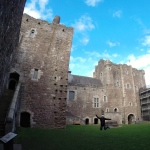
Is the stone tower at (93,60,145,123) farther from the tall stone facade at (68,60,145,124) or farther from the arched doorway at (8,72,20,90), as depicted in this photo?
the arched doorway at (8,72,20,90)

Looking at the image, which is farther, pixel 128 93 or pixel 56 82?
pixel 128 93

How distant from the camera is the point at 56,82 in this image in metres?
14.8

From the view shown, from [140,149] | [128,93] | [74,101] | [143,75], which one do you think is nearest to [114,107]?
[128,93]

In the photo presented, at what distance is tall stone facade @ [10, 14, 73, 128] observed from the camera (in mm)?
13312

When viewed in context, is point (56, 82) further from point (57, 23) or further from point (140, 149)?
point (140, 149)

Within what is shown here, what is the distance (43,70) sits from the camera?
14898mm

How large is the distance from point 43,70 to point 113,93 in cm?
2114

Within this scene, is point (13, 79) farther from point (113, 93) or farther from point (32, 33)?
point (113, 93)

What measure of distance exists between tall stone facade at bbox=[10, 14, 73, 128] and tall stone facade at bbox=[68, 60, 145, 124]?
12.3 meters

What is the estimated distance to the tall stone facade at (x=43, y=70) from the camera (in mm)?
13312

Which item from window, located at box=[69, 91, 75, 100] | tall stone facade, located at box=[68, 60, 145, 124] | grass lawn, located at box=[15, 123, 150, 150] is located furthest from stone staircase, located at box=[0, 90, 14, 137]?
window, located at box=[69, 91, 75, 100]

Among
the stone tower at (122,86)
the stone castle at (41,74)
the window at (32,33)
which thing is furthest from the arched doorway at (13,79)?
the stone tower at (122,86)

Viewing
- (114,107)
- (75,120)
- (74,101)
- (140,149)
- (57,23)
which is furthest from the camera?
(114,107)

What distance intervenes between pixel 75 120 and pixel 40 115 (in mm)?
13404
